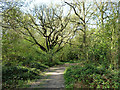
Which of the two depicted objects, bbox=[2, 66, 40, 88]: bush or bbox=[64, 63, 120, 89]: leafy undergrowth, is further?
bbox=[2, 66, 40, 88]: bush

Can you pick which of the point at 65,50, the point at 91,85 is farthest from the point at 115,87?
the point at 65,50

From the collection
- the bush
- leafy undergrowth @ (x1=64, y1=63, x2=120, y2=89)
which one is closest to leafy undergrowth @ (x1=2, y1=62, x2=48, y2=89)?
the bush

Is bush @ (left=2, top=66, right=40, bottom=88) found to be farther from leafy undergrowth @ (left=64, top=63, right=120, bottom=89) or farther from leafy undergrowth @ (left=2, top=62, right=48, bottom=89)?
leafy undergrowth @ (left=64, top=63, right=120, bottom=89)

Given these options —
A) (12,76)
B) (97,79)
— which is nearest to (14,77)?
(12,76)

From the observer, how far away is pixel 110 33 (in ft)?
18.4

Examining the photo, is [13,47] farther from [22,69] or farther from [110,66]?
[110,66]

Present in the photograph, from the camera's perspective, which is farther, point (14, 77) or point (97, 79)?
point (14, 77)

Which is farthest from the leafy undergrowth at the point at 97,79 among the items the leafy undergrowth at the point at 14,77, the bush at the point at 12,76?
the bush at the point at 12,76

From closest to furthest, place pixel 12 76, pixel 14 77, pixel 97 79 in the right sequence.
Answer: pixel 97 79
pixel 14 77
pixel 12 76

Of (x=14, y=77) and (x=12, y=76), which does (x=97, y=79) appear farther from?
(x=12, y=76)

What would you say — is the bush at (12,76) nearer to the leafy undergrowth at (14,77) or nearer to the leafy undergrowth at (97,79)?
the leafy undergrowth at (14,77)

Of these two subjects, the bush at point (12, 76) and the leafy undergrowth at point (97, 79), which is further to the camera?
the bush at point (12, 76)

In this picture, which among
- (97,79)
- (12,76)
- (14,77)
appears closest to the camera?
(97,79)

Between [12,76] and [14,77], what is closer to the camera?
[14,77]
